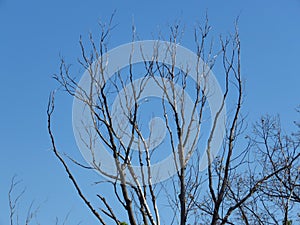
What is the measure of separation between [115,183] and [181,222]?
0.38 m

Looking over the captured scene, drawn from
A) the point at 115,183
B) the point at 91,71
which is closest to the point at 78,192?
the point at 115,183

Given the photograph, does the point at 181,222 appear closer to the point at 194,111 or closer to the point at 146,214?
the point at 146,214

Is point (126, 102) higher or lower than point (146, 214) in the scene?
higher

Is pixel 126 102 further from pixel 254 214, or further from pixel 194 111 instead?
pixel 254 214

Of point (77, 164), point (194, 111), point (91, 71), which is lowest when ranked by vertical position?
point (77, 164)

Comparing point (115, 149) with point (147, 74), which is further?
point (147, 74)

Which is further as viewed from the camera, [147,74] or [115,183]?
[147,74]

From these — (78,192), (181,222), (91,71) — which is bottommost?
(181,222)

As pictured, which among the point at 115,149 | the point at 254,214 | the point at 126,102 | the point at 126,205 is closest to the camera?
the point at 126,205

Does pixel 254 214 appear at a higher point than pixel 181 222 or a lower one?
higher

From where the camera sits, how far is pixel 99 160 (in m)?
2.58

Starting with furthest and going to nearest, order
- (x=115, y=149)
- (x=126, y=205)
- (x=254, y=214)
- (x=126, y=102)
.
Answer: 1. (x=254, y=214)
2. (x=126, y=102)
3. (x=115, y=149)
4. (x=126, y=205)

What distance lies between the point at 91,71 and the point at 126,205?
0.84 m

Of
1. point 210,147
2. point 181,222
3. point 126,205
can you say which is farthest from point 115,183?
point 210,147
